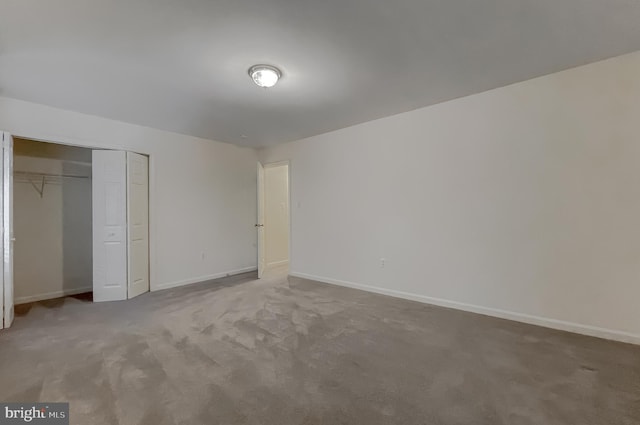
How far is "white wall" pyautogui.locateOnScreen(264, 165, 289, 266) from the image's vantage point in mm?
6387

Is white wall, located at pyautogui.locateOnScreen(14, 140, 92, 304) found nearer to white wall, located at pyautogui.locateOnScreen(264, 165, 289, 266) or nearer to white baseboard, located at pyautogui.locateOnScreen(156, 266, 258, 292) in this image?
white baseboard, located at pyautogui.locateOnScreen(156, 266, 258, 292)

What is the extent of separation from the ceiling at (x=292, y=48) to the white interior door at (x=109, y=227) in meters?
0.77

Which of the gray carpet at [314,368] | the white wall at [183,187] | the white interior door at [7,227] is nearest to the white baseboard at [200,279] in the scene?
the white wall at [183,187]

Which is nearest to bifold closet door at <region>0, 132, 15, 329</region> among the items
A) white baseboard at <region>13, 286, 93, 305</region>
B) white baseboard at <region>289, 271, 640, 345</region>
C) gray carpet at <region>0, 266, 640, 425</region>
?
gray carpet at <region>0, 266, 640, 425</region>

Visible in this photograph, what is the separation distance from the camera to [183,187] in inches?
190

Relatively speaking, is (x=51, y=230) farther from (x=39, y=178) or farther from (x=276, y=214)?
(x=276, y=214)

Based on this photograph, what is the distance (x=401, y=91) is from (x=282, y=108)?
1.47 meters

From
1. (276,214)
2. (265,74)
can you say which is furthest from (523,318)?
(276,214)

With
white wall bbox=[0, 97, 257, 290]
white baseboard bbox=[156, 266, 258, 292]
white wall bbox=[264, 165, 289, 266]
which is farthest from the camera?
white wall bbox=[264, 165, 289, 266]

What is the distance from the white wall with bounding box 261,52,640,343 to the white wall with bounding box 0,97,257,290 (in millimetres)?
2304

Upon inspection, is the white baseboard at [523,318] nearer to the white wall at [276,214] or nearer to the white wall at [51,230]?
the white wall at [276,214]

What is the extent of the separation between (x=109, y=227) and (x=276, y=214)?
10.7 feet

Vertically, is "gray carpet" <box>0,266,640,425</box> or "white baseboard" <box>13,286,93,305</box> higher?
Result: "white baseboard" <box>13,286,93,305</box>

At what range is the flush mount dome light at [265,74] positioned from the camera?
260cm
